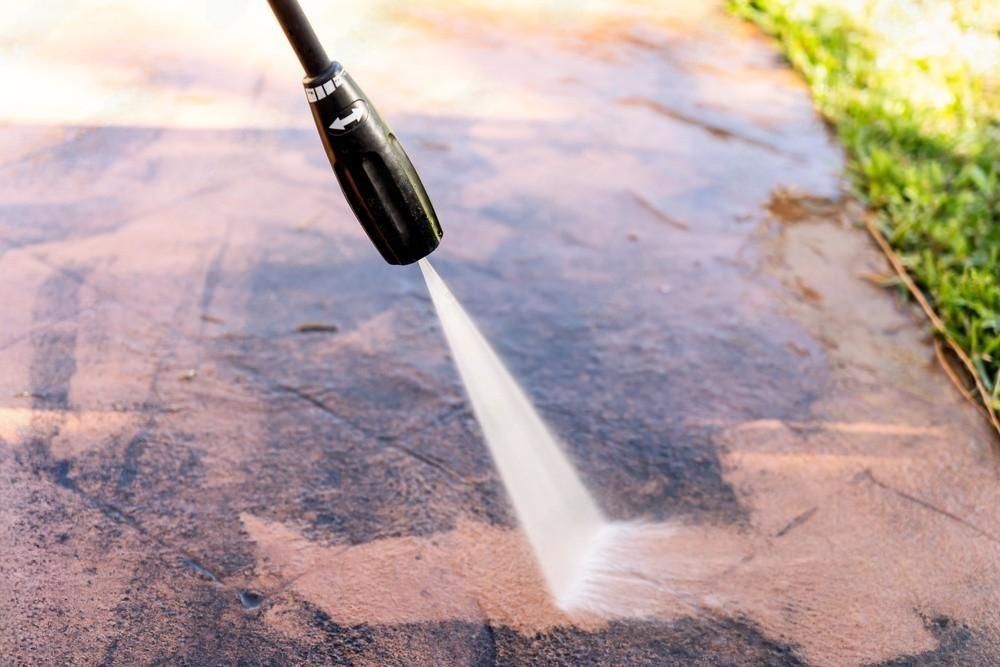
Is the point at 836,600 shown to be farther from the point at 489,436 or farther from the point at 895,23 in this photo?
the point at 895,23

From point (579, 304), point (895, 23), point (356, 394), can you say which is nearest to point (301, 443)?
point (356, 394)

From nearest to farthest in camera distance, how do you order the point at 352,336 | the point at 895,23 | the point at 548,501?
the point at 548,501, the point at 352,336, the point at 895,23

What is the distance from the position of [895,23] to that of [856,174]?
1938 mm

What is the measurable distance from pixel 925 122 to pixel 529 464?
306cm

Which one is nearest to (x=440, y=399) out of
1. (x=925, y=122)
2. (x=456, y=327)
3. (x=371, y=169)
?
(x=456, y=327)

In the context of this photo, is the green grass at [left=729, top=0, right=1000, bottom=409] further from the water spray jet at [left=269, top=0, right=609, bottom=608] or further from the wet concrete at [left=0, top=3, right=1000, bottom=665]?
the water spray jet at [left=269, top=0, right=609, bottom=608]

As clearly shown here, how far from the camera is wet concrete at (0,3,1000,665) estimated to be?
182 centimetres

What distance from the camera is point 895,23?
5172mm

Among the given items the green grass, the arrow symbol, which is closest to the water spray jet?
the arrow symbol

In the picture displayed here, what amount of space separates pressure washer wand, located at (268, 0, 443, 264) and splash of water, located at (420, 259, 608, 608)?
367 millimetres

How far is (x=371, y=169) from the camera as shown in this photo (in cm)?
148

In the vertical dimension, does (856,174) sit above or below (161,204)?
below

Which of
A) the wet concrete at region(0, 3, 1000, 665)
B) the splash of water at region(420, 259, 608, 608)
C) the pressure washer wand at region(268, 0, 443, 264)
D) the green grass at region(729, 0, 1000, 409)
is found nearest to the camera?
the pressure washer wand at region(268, 0, 443, 264)

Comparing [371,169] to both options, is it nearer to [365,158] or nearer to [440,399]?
[365,158]
